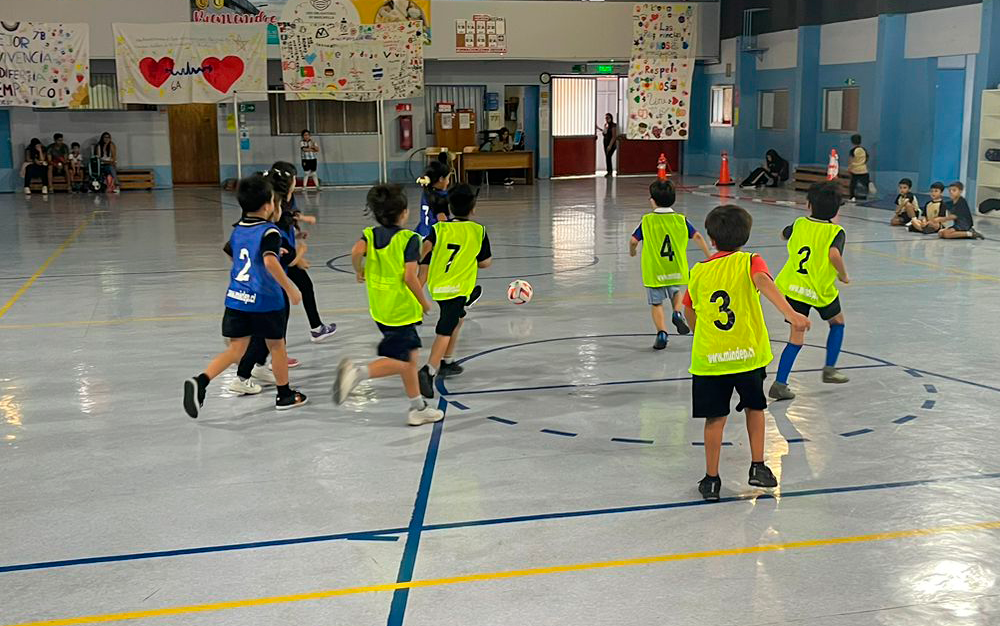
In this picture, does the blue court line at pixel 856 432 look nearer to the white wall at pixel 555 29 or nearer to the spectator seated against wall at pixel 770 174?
the spectator seated against wall at pixel 770 174

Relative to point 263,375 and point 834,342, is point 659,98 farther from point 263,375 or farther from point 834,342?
point 263,375

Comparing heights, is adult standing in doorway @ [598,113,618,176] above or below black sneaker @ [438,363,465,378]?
above

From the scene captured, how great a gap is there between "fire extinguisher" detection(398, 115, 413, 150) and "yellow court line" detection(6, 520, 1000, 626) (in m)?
25.5

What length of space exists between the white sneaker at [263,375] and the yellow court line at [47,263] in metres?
4.14

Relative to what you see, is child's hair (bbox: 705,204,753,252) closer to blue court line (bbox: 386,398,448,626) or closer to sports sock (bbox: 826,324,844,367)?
blue court line (bbox: 386,398,448,626)

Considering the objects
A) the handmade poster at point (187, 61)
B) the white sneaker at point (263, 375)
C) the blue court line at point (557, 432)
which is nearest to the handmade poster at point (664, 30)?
the handmade poster at point (187, 61)

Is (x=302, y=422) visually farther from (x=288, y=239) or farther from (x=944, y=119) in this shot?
(x=944, y=119)

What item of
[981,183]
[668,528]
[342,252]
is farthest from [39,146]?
[668,528]

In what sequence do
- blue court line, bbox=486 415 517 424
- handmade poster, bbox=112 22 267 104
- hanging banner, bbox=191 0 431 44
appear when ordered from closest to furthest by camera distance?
blue court line, bbox=486 415 517 424 < handmade poster, bbox=112 22 267 104 < hanging banner, bbox=191 0 431 44

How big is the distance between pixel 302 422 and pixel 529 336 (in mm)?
3077

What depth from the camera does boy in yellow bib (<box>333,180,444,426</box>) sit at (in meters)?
6.64

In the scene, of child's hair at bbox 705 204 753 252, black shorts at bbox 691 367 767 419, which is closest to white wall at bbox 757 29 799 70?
child's hair at bbox 705 204 753 252

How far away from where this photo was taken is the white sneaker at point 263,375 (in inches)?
311

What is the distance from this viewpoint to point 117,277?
42.7 ft
